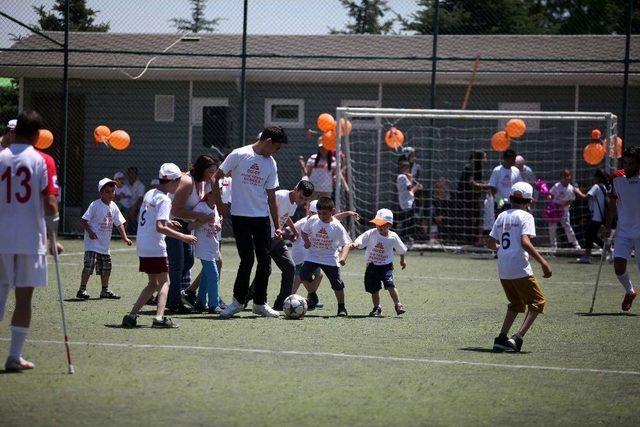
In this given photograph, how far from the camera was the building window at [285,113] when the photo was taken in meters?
27.8

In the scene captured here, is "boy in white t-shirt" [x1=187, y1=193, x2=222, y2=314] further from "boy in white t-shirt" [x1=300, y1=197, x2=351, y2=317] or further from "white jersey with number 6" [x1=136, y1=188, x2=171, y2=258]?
"white jersey with number 6" [x1=136, y1=188, x2=171, y2=258]

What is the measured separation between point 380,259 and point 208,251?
2047mm

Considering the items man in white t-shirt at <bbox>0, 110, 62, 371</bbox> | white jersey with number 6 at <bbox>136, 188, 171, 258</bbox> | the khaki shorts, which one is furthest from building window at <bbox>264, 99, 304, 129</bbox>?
man in white t-shirt at <bbox>0, 110, 62, 371</bbox>

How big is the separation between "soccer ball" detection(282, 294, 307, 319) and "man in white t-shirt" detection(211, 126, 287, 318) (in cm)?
22

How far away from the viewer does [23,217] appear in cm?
785

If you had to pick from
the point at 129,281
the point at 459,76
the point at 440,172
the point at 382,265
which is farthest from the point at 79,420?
the point at 459,76

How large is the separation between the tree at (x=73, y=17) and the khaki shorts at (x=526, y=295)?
1664 centimetres

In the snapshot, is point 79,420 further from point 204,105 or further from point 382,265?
point 204,105

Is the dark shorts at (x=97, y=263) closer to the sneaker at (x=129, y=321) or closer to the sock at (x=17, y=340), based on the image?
the sneaker at (x=129, y=321)

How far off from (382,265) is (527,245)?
9.75 feet

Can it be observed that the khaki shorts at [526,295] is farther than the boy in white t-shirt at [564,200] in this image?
No

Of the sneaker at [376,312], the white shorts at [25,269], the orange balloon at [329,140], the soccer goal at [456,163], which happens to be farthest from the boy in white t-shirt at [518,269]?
the orange balloon at [329,140]

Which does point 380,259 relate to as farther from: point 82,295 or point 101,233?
point 101,233

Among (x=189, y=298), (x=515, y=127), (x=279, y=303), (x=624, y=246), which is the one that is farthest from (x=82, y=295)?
(x=515, y=127)
